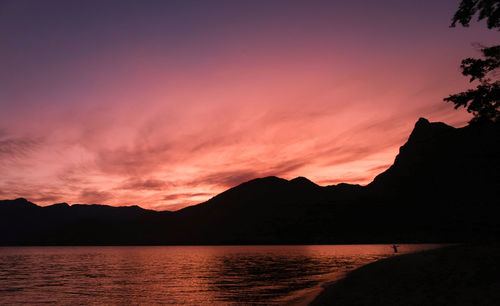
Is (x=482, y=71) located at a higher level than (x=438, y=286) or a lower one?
higher

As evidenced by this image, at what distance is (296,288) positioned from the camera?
126 ft

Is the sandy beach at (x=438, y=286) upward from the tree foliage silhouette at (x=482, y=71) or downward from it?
downward

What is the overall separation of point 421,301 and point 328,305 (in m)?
6.40

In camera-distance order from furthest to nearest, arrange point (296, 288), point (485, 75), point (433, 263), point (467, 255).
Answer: point (296, 288) → point (433, 263) → point (467, 255) → point (485, 75)

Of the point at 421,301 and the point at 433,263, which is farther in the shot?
the point at 433,263

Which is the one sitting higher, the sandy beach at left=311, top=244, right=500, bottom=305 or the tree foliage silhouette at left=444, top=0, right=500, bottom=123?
the tree foliage silhouette at left=444, top=0, right=500, bottom=123

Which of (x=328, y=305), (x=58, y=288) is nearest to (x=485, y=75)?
(x=328, y=305)

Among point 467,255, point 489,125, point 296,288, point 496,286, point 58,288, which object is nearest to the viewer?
point 496,286

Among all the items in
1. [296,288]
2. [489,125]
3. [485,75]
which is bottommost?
[296,288]

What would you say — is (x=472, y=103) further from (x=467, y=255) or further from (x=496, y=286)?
(x=467, y=255)

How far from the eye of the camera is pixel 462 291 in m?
21.3

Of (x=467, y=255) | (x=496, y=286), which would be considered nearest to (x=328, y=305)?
(x=496, y=286)

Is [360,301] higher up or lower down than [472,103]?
lower down

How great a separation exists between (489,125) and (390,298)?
14.7 m
